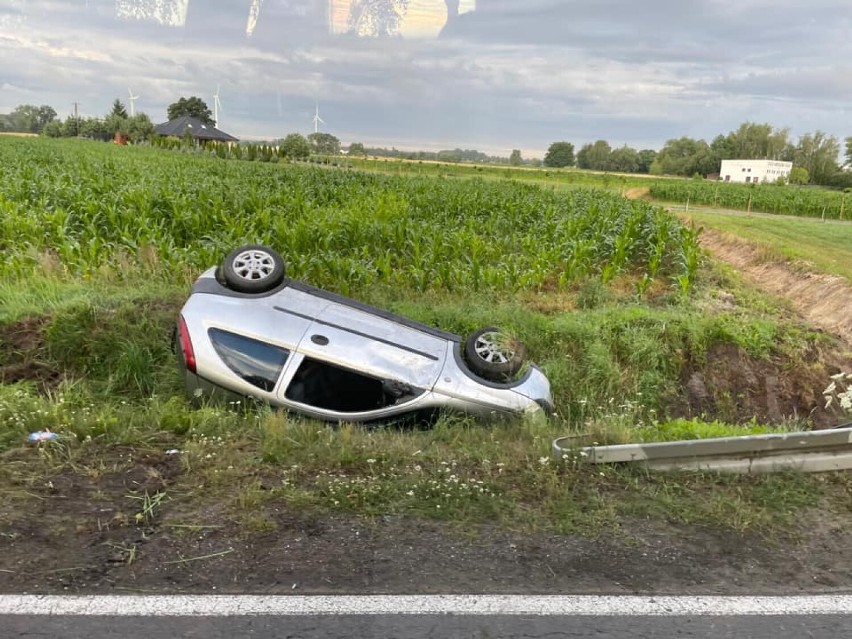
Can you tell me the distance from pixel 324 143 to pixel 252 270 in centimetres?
7819

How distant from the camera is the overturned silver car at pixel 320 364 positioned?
5340 mm

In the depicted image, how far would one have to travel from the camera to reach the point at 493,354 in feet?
20.1

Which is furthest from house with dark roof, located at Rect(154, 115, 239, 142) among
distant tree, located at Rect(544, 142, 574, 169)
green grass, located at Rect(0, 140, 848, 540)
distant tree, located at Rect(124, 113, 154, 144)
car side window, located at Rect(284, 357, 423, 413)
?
car side window, located at Rect(284, 357, 423, 413)

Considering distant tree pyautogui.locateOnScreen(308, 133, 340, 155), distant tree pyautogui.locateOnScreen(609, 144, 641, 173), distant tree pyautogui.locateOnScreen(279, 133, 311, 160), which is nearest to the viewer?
distant tree pyautogui.locateOnScreen(279, 133, 311, 160)

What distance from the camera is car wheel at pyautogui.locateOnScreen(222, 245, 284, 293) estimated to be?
5926mm

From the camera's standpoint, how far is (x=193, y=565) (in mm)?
3082

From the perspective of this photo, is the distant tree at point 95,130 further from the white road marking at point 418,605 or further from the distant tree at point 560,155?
the white road marking at point 418,605

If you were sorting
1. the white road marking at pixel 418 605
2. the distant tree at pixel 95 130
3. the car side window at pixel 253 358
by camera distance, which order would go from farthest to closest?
the distant tree at pixel 95 130
the car side window at pixel 253 358
the white road marking at pixel 418 605

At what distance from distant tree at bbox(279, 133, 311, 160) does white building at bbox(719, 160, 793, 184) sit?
5836 centimetres

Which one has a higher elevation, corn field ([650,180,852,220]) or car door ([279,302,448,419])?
corn field ([650,180,852,220])

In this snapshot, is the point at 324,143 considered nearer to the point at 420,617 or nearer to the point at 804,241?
the point at 804,241

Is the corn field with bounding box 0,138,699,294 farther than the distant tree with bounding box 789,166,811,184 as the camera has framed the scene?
No

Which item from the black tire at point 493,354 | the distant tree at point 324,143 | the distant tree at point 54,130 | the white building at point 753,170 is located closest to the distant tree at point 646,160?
the white building at point 753,170

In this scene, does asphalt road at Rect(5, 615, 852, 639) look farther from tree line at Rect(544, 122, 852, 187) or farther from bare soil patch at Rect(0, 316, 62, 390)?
tree line at Rect(544, 122, 852, 187)
